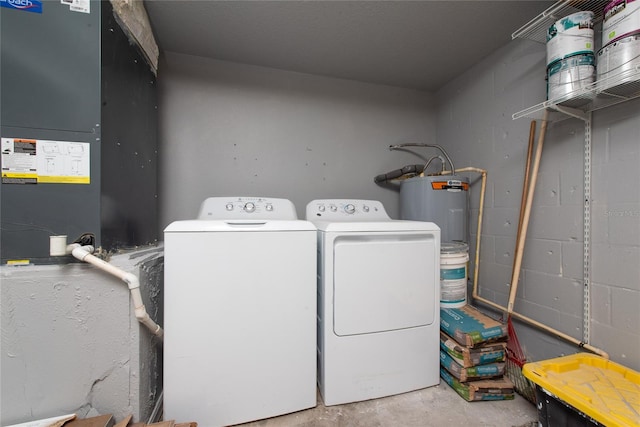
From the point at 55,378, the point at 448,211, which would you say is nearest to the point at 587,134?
the point at 448,211

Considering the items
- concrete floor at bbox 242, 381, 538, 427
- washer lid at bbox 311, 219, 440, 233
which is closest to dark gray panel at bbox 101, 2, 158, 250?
washer lid at bbox 311, 219, 440, 233

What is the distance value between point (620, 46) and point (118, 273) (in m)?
2.13

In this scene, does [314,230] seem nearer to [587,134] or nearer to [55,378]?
[55,378]

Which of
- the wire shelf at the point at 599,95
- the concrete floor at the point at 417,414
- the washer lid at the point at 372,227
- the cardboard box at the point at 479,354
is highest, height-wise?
the wire shelf at the point at 599,95

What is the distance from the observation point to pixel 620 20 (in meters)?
0.93

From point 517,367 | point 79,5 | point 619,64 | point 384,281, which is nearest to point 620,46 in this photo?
point 619,64

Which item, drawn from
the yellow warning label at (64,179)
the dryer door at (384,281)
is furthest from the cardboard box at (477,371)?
the yellow warning label at (64,179)

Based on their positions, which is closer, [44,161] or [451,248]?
[44,161]

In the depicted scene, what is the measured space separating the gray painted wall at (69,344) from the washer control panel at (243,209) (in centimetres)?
55

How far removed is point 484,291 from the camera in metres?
1.73

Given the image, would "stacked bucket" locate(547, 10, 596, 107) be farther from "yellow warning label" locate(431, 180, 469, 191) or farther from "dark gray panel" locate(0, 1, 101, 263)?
"dark gray panel" locate(0, 1, 101, 263)

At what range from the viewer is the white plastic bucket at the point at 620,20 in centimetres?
89

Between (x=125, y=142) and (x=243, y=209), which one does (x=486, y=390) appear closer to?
(x=243, y=209)

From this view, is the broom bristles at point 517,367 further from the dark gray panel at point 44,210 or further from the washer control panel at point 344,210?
the dark gray panel at point 44,210
